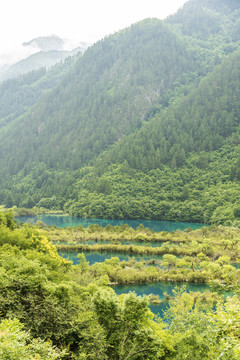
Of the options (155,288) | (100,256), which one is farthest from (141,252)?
(155,288)

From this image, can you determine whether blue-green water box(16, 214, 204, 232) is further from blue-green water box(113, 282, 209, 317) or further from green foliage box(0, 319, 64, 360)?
green foliage box(0, 319, 64, 360)

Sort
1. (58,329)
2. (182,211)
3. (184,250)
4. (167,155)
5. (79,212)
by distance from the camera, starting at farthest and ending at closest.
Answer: (167,155) < (79,212) < (182,211) < (184,250) < (58,329)

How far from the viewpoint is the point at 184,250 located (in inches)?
2721

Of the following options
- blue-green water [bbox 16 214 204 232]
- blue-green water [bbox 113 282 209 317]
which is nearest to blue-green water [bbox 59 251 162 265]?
blue-green water [bbox 113 282 209 317]

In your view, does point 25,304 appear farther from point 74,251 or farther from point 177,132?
point 177,132

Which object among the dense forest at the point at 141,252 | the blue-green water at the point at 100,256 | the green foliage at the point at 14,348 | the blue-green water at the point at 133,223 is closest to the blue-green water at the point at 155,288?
the dense forest at the point at 141,252

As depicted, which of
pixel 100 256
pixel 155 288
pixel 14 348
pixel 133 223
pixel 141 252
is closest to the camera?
pixel 14 348

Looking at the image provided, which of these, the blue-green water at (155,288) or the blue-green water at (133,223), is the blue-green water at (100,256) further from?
the blue-green water at (133,223)

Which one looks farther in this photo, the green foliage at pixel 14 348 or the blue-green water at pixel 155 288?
the blue-green water at pixel 155 288

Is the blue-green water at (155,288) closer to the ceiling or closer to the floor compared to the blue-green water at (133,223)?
closer to the ceiling

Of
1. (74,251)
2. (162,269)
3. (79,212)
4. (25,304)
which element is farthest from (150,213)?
(25,304)

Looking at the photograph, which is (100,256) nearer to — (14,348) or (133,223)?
(133,223)

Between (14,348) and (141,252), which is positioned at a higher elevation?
(14,348)

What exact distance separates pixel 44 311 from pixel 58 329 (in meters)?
1.41
